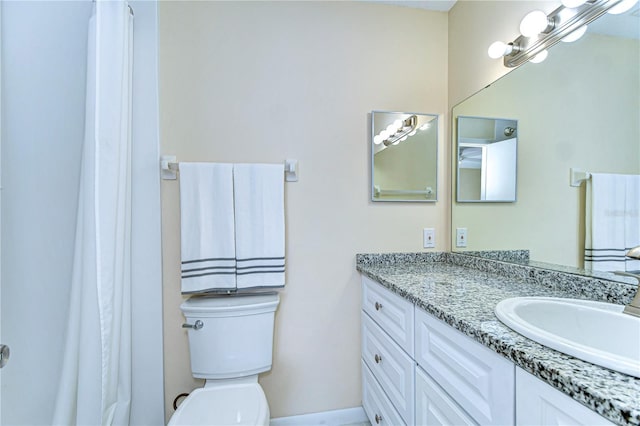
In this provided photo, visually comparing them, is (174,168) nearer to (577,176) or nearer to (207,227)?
(207,227)

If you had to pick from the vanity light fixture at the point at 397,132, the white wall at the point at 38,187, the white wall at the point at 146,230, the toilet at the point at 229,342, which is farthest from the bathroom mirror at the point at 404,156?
the white wall at the point at 38,187

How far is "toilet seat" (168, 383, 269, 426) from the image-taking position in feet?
3.18

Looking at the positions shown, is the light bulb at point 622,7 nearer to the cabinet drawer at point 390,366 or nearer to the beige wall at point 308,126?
the beige wall at point 308,126

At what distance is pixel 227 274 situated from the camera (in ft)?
4.26

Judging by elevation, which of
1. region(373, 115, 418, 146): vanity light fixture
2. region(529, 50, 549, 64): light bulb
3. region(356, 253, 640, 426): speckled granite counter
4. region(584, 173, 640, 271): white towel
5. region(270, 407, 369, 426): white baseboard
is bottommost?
region(270, 407, 369, 426): white baseboard

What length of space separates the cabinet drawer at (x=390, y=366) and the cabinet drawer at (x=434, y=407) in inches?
1.8

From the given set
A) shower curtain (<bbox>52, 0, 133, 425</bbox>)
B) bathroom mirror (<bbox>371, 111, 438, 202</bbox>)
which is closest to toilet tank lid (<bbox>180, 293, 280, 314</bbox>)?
shower curtain (<bbox>52, 0, 133, 425</bbox>)

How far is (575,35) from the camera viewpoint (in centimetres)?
96

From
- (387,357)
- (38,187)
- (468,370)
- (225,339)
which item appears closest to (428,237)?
(387,357)

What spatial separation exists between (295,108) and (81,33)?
0.97 meters

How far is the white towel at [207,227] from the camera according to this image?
1274mm

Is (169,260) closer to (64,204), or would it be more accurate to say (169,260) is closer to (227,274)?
(227,274)

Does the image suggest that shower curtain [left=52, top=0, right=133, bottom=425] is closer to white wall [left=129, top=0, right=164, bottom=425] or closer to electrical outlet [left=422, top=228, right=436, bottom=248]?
white wall [left=129, top=0, right=164, bottom=425]

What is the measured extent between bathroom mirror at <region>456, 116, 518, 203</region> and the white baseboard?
135 centimetres
